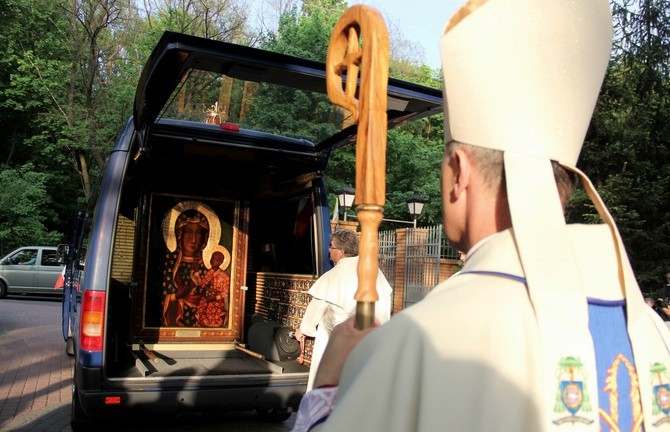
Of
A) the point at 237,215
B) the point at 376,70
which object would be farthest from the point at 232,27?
the point at 376,70

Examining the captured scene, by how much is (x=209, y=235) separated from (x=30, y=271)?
56.5ft

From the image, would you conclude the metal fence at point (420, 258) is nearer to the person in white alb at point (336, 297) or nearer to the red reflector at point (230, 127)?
the person in white alb at point (336, 297)

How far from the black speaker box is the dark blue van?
17 mm

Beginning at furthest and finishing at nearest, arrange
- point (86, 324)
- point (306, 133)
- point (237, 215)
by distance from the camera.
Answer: point (237, 215) → point (306, 133) → point (86, 324)

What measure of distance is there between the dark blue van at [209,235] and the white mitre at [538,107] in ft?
9.36

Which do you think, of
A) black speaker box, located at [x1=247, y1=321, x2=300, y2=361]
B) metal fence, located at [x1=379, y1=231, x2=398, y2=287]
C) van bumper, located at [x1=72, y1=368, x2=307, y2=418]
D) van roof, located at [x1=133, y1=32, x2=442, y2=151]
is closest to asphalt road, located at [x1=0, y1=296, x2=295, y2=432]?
van bumper, located at [x1=72, y1=368, x2=307, y2=418]

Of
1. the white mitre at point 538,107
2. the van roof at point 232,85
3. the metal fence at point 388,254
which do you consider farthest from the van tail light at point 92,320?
the metal fence at point 388,254

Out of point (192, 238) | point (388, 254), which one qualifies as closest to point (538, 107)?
point (192, 238)

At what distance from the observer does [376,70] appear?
1.73m

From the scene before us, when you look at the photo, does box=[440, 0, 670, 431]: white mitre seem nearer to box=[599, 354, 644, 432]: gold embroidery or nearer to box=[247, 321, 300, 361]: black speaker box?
box=[599, 354, 644, 432]: gold embroidery

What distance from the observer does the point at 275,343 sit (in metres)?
7.08

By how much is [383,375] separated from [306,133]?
5189mm

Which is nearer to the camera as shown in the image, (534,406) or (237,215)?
(534,406)

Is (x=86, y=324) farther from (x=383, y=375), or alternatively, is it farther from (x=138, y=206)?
(x=383, y=375)
